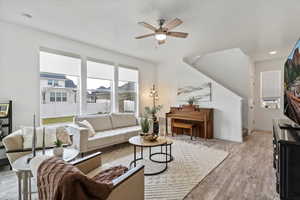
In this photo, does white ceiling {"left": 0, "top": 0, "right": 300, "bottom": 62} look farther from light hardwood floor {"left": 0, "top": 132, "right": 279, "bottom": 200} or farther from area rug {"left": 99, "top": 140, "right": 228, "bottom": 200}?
light hardwood floor {"left": 0, "top": 132, "right": 279, "bottom": 200}

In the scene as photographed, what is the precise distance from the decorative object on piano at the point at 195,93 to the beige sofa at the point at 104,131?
199cm

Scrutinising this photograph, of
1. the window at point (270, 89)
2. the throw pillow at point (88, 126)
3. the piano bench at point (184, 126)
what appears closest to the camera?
the throw pillow at point (88, 126)

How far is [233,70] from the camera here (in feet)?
18.0

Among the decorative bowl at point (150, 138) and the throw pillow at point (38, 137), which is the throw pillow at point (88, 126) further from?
the decorative bowl at point (150, 138)

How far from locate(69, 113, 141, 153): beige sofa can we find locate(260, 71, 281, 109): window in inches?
198

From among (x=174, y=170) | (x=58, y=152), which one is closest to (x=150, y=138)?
(x=174, y=170)

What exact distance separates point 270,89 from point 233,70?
1796mm

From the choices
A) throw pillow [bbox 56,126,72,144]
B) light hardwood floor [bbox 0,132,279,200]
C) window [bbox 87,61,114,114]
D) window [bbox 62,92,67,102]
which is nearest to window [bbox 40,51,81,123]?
window [bbox 62,92,67,102]

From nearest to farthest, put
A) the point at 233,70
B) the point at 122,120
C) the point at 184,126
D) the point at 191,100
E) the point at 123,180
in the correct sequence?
the point at 123,180
the point at 122,120
the point at 184,126
the point at 191,100
the point at 233,70

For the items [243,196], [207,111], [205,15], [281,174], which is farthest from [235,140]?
[205,15]

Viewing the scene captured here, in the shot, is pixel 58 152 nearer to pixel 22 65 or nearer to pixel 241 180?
pixel 22 65

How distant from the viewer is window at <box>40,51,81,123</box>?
3.70 metres

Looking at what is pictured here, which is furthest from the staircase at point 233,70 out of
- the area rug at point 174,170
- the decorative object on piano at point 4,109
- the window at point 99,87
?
the decorative object on piano at point 4,109

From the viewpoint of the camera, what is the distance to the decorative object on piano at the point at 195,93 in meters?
5.24
